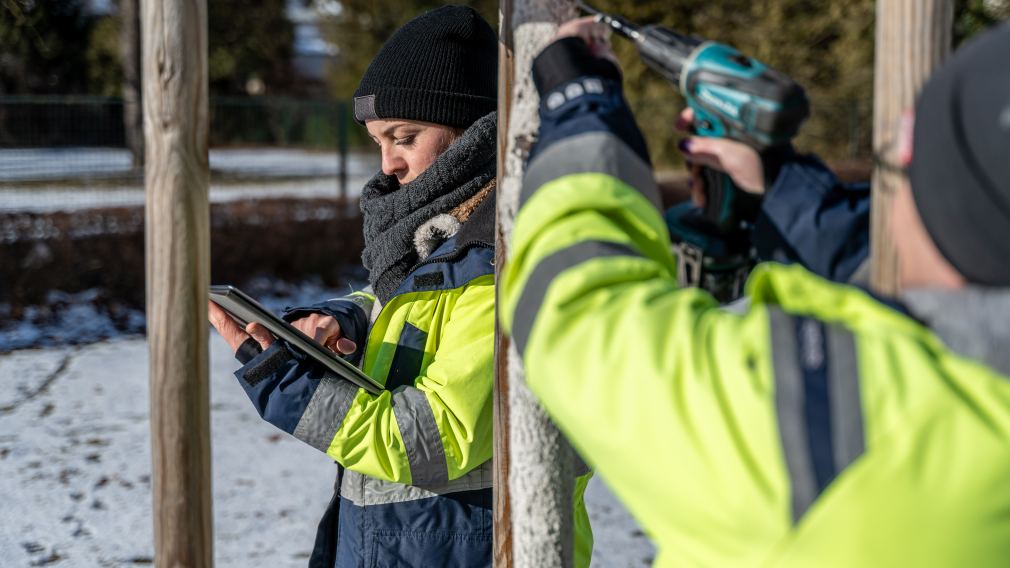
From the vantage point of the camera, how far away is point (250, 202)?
33.1ft

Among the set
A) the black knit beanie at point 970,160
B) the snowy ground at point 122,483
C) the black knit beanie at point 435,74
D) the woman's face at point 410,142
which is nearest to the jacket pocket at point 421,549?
the woman's face at point 410,142

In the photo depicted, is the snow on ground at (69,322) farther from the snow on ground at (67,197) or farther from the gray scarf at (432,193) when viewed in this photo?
the gray scarf at (432,193)

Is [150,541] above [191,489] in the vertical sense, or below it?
below

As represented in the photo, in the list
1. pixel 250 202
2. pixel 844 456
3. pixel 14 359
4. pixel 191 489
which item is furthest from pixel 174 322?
pixel 250 202

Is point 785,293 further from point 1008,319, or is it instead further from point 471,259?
point 471,259

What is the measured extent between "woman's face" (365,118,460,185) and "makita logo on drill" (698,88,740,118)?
2.92 feet

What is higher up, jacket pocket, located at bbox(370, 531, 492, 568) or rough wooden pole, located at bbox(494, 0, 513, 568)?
rough wooden pole, located at bbox(494, 0, 513, 568)

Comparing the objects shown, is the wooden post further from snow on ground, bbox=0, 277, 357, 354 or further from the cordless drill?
snow on ground, bbox=0, 277, 357, 354

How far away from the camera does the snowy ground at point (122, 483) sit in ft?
12.3

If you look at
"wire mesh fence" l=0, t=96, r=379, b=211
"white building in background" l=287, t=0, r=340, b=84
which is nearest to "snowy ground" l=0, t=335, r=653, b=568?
"wire mesh fence" l=0, t=96, r=379, b=211

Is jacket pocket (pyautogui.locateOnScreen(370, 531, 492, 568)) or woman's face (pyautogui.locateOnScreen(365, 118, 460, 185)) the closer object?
jacket pocket (pyautogui.locateOnScreen(370, 531, 492, 568))

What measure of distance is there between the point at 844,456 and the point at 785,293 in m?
0.20

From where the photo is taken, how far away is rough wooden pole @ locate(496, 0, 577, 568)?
139 cm

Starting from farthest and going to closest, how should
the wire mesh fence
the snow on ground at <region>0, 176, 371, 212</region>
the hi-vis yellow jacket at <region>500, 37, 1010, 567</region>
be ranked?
1. the wire mesh fence
2. the snow on ground at <region>0, 176, 371, 212</region>
3. the hi-vis yellow jacket at <region>500, 37, 1010, 567</region>
